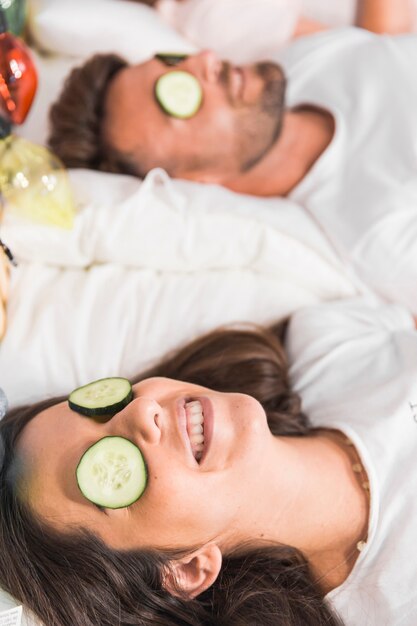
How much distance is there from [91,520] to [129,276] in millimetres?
849

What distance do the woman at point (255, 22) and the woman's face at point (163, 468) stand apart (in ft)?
5.23

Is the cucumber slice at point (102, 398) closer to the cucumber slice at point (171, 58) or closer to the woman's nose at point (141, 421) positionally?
the woman's nose at point (141, 421)

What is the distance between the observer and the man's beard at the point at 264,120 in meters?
2.07

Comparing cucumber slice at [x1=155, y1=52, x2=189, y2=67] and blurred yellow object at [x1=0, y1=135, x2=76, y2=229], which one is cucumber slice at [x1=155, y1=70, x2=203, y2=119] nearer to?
cucumber slice at [x1=155, y1=52, x2=189, y2=67]

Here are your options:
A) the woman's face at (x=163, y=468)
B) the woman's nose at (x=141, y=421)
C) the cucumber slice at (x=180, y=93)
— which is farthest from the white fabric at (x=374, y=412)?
the cucumber slice at (x=180, y=93)

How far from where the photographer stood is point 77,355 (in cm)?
172

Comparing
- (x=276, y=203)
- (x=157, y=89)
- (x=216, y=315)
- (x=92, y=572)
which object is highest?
(x=157, y=89)

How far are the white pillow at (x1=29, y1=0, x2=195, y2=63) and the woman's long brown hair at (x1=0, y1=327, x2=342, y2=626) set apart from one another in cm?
142

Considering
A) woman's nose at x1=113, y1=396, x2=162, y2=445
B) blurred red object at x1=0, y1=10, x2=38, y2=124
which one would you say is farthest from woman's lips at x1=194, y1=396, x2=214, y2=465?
blurred red object at x1=0, y1=10, x2=38, y2=124

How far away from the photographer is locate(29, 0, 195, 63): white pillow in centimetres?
229

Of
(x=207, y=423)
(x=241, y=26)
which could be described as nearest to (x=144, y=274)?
(x=207, y=423)

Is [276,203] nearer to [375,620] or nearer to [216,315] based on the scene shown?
[216,315]

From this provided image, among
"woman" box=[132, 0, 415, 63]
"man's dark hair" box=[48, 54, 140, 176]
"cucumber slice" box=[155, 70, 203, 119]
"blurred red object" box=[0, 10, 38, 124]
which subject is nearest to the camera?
"blurred red object" box=[0, 10, 38, 124]

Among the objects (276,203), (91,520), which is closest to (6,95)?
(276,203)
